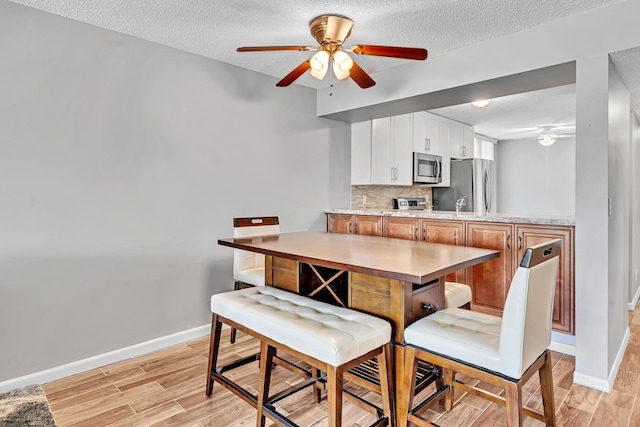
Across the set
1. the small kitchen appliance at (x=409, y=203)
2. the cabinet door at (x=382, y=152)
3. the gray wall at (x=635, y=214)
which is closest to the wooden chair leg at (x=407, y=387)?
the cabinet door at (x=382, y=152)

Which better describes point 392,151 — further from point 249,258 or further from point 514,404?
point 514,404

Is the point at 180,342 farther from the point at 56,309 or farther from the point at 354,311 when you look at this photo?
the point at 354,311

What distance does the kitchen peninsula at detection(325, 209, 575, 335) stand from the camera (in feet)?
9.02

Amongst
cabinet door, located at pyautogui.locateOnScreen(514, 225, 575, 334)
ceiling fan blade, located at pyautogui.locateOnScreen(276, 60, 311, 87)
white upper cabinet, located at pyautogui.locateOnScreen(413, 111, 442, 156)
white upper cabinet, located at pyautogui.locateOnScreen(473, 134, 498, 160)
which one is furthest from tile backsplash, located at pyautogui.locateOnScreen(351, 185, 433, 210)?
ceiling fan blade, located at pyautogui.locateOnScreen(276, 60, 311, 87)

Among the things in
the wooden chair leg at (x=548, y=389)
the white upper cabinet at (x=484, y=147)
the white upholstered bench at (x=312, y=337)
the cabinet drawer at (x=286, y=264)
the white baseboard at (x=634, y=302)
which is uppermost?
the white upper cabinet at (x=484, y=147)

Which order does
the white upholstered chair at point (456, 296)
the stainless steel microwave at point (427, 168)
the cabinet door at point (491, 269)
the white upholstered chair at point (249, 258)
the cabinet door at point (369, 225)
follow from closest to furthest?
1. the white upholstered chair at point (456, 296)
2. the white upholstered chair at point (249, 258)
3. the cabinet door at point (491, 269)
4. the cabinet door at point (369, 225)
5. the stainless steel microwave at point (427, 168)

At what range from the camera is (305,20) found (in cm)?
244

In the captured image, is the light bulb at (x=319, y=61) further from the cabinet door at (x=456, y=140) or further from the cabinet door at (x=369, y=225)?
the cabinet door at (x=456, y=140)

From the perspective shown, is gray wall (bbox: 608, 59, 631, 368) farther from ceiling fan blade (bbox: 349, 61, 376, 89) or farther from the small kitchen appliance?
the small kitchen appliance

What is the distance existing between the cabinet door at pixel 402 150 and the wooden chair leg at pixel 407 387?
9.92 ft

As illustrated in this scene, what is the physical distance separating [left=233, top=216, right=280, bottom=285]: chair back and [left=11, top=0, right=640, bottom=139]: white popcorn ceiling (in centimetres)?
135

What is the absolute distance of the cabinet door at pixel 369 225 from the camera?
383 cm

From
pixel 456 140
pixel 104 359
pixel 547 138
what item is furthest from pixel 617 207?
pixel 547 138

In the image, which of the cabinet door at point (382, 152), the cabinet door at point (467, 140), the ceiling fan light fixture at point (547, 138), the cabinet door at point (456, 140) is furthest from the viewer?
the ceiling fan light fixture at point (547, 138)
